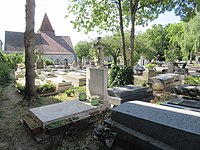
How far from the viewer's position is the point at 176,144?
7.12 feet

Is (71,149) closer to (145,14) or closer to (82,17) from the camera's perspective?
(82,17)

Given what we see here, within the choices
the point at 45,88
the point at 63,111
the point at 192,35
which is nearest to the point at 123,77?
the point at 45,88

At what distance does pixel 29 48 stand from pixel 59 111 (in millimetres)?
3390

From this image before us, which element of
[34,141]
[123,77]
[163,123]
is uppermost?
[123,77]

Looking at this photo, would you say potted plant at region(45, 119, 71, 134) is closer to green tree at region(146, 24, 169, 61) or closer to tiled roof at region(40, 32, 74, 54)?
tiled roof at region(40, 32, 74, 54)

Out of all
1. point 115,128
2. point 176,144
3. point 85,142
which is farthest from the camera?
point 85,142

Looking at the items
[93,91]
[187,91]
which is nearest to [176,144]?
[93,91]

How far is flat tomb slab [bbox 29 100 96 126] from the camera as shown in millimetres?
3964

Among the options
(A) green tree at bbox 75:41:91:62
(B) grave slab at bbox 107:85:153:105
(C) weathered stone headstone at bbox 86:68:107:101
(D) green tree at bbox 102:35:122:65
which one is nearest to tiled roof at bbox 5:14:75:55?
(A) green tree at bbox 75:41:91:62

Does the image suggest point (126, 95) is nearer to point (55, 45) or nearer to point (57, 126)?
point (57, 126)

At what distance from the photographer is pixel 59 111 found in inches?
173

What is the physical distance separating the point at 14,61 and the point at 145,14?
70.6 ft

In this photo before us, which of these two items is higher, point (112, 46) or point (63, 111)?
point (112, 46)

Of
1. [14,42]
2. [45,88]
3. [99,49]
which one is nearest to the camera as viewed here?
[99,49]
